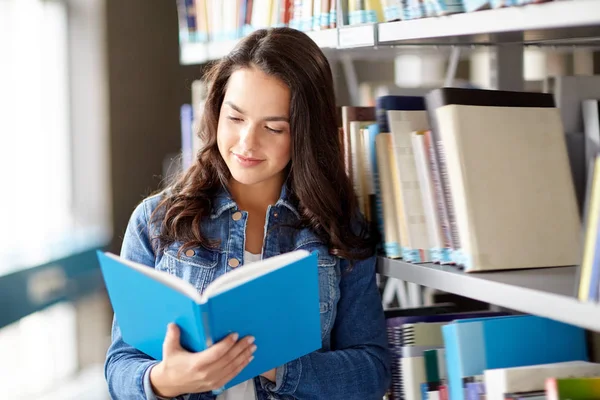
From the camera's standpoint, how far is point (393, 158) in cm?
153

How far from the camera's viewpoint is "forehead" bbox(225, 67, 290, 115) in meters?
1.55

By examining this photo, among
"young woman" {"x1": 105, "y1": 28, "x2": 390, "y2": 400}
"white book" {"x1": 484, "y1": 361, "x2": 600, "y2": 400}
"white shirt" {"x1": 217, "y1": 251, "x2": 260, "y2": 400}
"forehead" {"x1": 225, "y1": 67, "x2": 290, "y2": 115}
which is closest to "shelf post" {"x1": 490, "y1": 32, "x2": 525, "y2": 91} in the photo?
"young woman" {"x1": 105, "y1": 28, "x2": 390, "y2": 400}

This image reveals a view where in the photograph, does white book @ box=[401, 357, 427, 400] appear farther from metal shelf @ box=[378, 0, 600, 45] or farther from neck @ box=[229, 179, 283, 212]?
metal shelf @ box=[378, 0, 600, 45]

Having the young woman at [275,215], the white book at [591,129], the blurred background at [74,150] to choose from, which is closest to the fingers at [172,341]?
the young woman at [275,215]

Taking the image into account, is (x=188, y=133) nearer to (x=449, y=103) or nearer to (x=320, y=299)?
(x=320, y=299)

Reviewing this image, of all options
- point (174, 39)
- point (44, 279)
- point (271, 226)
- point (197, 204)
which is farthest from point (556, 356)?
point (174, 39)

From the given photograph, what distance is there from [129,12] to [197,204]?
72.7 inches

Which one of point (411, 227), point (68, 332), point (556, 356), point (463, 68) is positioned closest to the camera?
point (556, 356)

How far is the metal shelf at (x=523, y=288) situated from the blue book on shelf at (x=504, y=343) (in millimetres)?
78

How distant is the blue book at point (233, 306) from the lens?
125cm

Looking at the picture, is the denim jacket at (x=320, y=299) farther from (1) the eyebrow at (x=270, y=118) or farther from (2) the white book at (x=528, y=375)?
(2) the white book at (x=528, y=375)

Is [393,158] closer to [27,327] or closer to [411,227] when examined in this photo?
[411,227]

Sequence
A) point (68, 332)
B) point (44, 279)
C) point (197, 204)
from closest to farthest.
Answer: point (197, 204) → point (44, 279) → point (68, 332)

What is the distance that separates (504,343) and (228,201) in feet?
2.08
